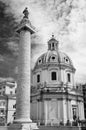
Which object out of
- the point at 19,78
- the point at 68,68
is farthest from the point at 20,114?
the point at 68,68

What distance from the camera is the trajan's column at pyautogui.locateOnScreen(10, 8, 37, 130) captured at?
21.5 metres

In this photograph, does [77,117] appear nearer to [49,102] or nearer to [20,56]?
[49,102]

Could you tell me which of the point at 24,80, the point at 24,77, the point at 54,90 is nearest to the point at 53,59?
the point at 54,90

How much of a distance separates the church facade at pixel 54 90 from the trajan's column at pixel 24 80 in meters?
22.0

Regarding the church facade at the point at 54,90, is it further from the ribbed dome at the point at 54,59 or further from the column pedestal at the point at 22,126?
the column pedestal at the point at 22,126

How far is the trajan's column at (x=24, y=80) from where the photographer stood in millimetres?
21547

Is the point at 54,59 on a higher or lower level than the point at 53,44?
lower

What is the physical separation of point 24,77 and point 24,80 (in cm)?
39

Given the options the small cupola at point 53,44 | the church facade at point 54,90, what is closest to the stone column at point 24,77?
the church facade at point 54,90

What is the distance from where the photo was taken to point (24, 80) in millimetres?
23312

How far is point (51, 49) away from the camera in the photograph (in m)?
54.3

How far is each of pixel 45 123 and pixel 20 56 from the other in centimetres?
2399

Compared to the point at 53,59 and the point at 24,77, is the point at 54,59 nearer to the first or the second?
the point at 53,59

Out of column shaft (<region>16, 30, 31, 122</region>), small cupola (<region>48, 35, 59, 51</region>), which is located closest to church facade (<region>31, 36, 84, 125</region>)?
small cupola (<region>48, 35, 59, 51</region>)
